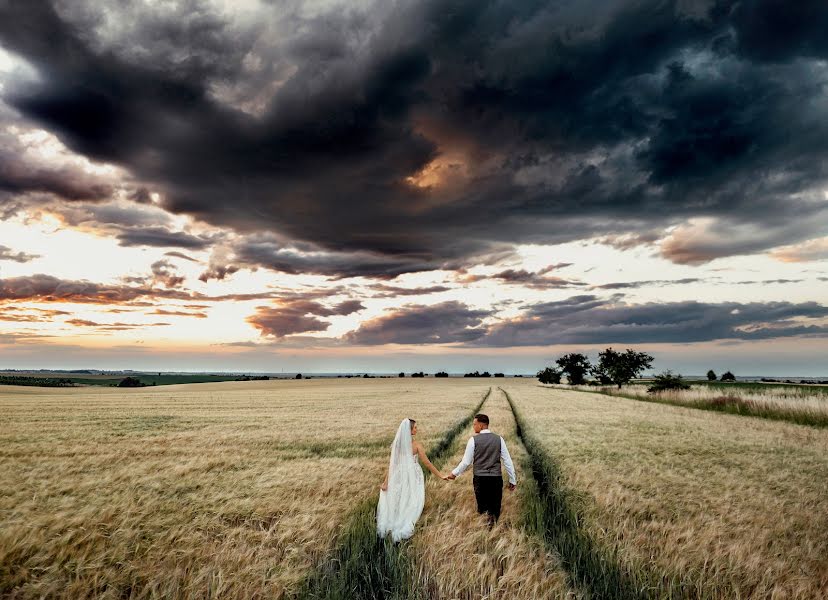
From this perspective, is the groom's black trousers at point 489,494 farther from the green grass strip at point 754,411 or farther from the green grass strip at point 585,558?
the green grass strip at point 754,411

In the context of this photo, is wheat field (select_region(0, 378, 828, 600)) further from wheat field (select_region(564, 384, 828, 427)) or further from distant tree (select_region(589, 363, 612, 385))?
distant tree (select_region(589, 363, 612, 385))

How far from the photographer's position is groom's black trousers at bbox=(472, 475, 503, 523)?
7770mm

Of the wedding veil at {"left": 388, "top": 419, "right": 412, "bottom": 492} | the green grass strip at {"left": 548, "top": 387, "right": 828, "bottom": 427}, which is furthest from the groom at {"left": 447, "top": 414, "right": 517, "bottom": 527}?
the green grass strip at {"left": 548, "top": 387, "right": 828, "bottom": 427}

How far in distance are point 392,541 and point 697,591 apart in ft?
13.2

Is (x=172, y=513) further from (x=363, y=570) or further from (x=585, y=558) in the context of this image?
(x=585, y=558)

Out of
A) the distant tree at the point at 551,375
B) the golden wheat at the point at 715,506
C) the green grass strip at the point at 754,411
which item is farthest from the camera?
the distant tree at the point at 551,375

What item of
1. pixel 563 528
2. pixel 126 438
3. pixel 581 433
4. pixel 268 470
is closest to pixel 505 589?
pixel 563 528

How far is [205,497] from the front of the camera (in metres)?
8.91

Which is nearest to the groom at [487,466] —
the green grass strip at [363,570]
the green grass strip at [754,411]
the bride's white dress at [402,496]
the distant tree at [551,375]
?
the bride's white dress at [402,496]

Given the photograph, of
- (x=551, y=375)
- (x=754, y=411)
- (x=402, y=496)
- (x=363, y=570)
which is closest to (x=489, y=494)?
(x=402, y=496)

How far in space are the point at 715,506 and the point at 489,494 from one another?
4610mm

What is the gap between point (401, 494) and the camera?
7203mm

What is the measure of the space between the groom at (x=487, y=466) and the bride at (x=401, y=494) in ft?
2.38

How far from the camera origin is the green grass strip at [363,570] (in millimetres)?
5383
